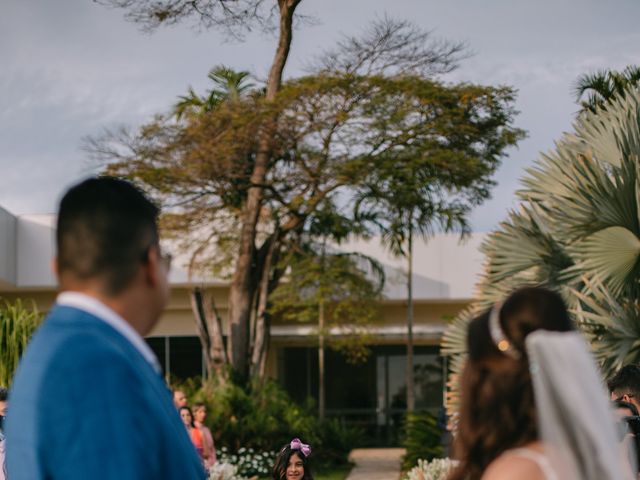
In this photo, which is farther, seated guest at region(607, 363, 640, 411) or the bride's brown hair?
seated guest at region(607, 363, 640, 411)

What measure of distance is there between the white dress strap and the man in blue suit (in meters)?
0.71

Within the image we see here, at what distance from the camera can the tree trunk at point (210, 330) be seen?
25.1 metres

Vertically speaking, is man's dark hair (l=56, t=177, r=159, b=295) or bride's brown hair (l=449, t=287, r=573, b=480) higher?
man's dark hair (l=56, t=177, r=159, b=295)

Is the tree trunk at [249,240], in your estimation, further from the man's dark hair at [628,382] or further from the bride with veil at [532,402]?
the bride with veil at [532,402]

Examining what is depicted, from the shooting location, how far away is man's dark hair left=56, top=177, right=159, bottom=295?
93.2 inches

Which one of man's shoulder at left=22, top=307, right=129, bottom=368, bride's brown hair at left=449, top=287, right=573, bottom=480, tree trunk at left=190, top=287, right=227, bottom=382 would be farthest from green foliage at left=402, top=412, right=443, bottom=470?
man's shoulder at left=22, top=307, right=129, bottom=368

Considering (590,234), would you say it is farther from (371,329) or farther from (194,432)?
(371,329)

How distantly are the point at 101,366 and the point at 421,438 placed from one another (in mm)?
21693

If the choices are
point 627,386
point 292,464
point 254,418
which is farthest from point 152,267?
point 254,418

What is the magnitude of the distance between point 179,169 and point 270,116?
2.32 m

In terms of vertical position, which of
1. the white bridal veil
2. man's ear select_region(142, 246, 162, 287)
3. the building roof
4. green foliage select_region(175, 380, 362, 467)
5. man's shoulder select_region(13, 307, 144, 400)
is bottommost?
green foliage select_region(175, 380, 362, 467)

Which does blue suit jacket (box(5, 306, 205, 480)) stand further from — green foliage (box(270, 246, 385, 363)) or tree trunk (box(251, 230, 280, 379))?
green foliage (box(270, 246, 385, 363))

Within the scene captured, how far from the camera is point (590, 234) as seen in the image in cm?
1317

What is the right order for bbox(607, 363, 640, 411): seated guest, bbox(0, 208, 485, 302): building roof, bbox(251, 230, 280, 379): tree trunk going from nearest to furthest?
1. bbox(607, 363, 640, 411): seated guest
2. bbox(251, 230, 280, 379): tree trunk
3. bbox(0, 208, 485, 302): building roof
